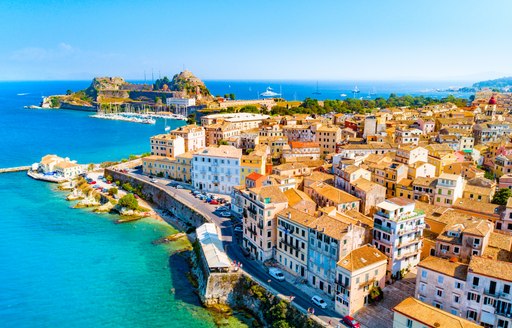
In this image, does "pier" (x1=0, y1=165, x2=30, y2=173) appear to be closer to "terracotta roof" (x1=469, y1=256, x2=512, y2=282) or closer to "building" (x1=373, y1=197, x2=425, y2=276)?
"building" (x1=373, y1=197, x2=425, y2=276)

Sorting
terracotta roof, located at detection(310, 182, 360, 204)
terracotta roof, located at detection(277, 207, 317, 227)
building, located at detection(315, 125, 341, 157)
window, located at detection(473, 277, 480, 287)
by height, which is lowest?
window, located at detection(473, 277, 480, 287)

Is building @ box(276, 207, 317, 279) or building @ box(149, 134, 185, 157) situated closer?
building @ box(276, 207, 317, 279)

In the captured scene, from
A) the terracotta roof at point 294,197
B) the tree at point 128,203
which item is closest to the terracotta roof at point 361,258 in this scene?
the terracotta roof at point 294,197

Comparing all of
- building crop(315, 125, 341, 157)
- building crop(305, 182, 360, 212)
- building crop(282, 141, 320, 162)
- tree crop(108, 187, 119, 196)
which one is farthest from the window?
tree crop(108, 187, 119, 196)

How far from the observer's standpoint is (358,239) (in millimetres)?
33594

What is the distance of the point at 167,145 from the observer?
74.1 meters

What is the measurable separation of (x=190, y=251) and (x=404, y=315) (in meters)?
26.0

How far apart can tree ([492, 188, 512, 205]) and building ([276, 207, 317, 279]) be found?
24.1 meters

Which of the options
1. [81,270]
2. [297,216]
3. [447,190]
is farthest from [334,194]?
[81,270]

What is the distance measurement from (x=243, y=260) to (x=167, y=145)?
39557 millimetres

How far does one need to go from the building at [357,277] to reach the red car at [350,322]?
549mm

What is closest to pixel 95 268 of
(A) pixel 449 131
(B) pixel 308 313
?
(B) pixel 308 313

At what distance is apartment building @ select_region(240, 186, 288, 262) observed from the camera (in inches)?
1532

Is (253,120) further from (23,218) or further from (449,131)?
(23,218)
